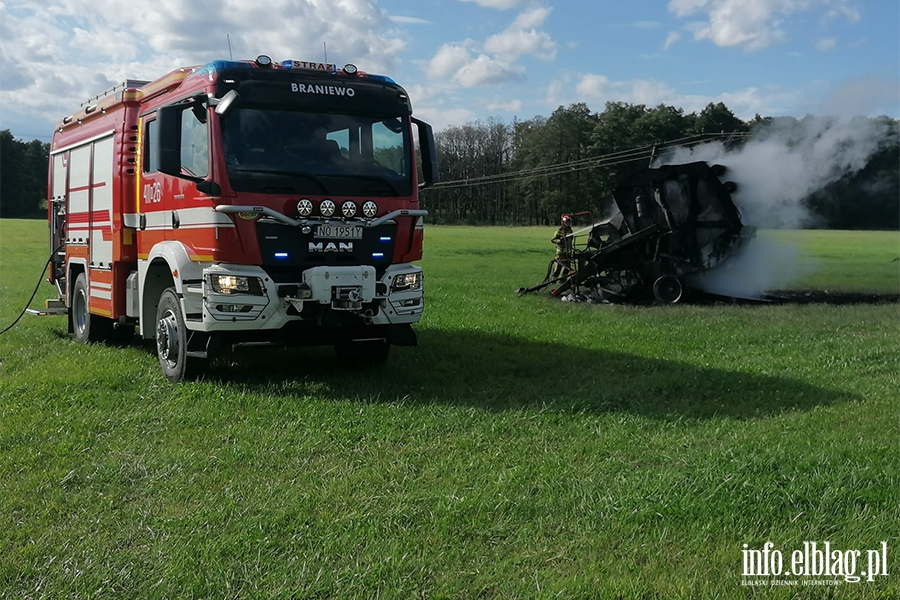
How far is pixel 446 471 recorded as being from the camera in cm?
576

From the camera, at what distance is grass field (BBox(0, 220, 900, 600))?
412 cm

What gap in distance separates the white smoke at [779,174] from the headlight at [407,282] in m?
10.7

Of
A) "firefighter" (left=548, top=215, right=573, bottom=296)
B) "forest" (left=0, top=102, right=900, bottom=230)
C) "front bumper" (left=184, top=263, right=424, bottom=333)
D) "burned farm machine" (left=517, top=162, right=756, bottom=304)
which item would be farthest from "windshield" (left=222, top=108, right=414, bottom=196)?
"forest" (left=0, top=102, right=900, bottom=230)

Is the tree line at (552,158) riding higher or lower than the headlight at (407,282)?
higher

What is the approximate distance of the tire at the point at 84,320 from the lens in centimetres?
1130

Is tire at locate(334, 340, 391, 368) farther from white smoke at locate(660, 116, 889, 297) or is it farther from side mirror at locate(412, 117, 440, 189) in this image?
white smoke at locate(660, 116, 889, 297)

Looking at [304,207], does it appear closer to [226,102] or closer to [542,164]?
[226,102]

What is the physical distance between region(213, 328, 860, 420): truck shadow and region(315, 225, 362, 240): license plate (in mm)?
1543

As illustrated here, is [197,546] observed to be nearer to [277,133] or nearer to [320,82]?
[277,133]

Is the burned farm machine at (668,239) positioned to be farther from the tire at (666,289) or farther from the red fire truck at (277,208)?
the red fire truck at (277,208)

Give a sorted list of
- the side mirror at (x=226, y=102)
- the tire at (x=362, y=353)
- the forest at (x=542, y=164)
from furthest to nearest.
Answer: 1. the forest at (x=542, y=164)
2. the tire at (x=362, y=353)
3. the side mirror at (x=226, y=102)

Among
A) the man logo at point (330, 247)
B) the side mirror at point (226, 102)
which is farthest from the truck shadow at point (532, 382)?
the side mirror at point (226, 102)

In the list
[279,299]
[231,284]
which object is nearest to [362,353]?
[279,299]

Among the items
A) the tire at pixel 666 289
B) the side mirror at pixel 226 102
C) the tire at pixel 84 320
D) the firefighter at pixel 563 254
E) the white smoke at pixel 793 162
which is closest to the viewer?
the side mirror at pixel 226 102
